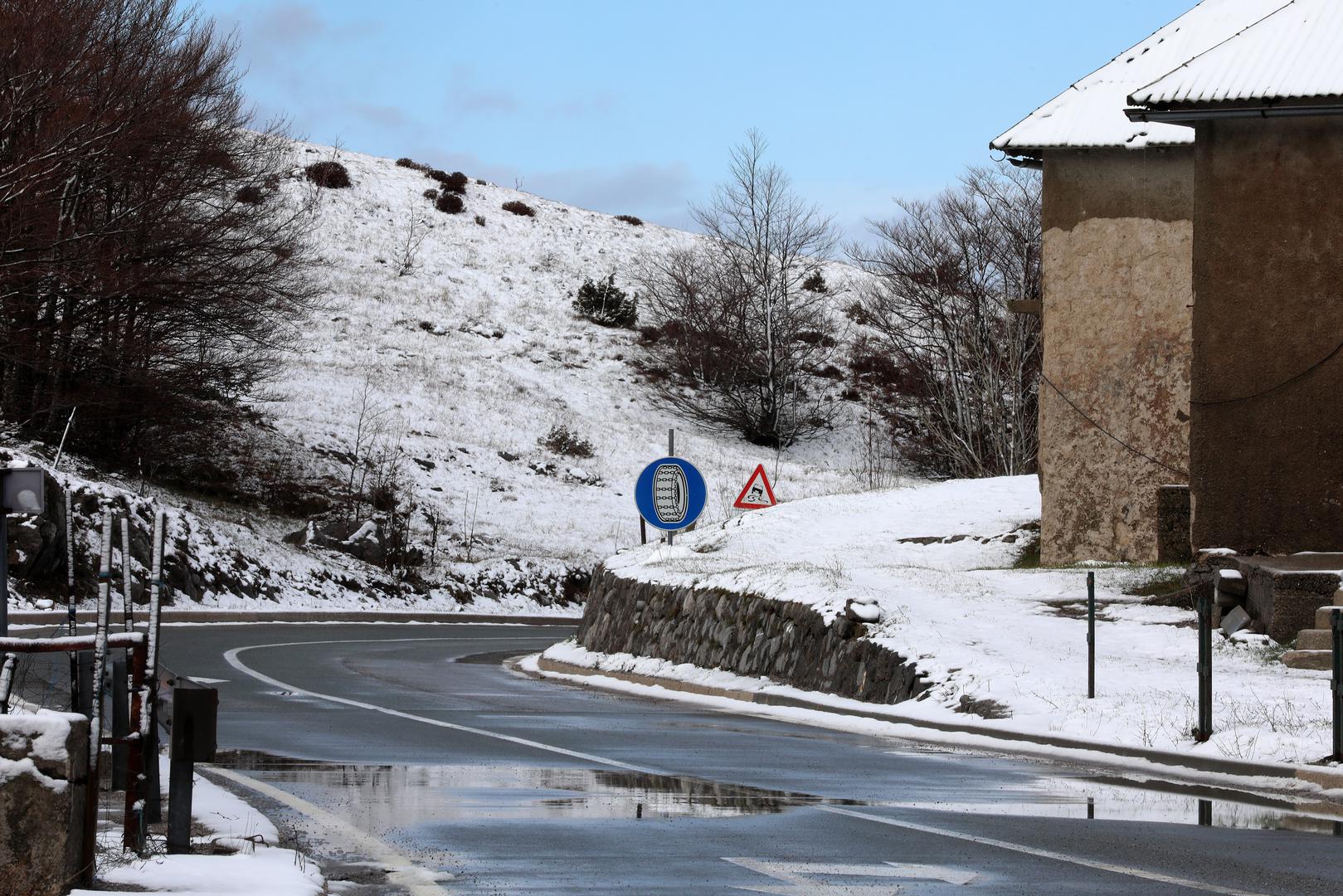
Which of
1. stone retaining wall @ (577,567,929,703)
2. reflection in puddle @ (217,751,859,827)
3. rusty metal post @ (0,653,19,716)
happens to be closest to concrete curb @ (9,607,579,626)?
stone retaining wall @ (577,567,929,703)

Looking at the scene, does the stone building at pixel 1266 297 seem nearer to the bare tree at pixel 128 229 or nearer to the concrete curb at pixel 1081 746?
the concrete curb at pixel 1081 746

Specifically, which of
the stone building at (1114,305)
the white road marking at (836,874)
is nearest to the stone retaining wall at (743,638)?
the stone building at (1114,305)

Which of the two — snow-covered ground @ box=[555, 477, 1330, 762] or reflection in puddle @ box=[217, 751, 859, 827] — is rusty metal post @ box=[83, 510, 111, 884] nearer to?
reflection in puddle @ box=[217, 751, 859, 827]

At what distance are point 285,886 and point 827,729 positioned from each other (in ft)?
29.8

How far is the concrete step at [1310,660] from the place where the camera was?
1622 centimetres

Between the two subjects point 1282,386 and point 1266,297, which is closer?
point 1282,386

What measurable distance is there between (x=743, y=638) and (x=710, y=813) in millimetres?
10668

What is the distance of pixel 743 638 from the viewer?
807 inches

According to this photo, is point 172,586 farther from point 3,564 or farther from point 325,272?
point 325,272

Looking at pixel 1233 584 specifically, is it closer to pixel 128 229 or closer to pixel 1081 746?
pixel 1081 746

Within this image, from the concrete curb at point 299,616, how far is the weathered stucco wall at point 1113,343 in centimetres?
1502

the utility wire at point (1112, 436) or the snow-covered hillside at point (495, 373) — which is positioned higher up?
the snow-covered hillside at point (495, 373)

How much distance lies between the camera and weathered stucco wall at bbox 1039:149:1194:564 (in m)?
27.1

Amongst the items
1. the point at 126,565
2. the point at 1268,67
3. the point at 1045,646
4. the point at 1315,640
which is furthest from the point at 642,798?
the point at 1268,67
